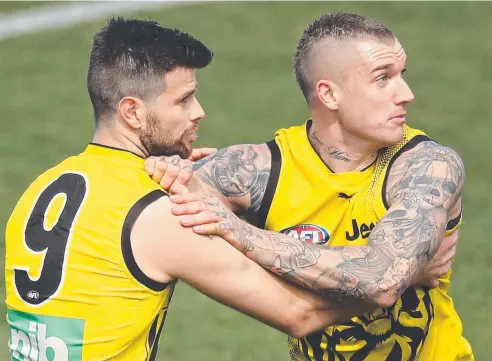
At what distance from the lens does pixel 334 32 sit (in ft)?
24.2

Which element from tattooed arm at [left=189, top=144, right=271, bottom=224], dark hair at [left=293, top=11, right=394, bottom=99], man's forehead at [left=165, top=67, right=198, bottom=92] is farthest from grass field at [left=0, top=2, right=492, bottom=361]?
man's forehead at [left=165, top=67, right=198, bottom=92]

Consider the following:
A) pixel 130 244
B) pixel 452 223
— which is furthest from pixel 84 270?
pixel 452 223

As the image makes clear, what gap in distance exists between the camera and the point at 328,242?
7.26 metres

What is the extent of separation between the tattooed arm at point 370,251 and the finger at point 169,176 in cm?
20

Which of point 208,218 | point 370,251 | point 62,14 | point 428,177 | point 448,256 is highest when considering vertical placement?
point 62,14

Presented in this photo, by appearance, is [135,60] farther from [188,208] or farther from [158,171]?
[188,208]

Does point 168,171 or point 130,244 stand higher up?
point 168,171

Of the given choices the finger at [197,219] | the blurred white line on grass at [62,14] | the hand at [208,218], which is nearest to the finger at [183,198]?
the hand at [208,218]

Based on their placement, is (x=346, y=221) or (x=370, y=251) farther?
(x=346, y=221)

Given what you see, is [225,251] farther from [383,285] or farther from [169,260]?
[383,285]

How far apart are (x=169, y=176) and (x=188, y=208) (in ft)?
1.04

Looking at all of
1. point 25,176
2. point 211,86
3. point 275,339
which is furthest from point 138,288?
point 211,86

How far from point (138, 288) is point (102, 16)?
1133 cm

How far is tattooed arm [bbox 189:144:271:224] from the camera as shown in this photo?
24.2 ft
